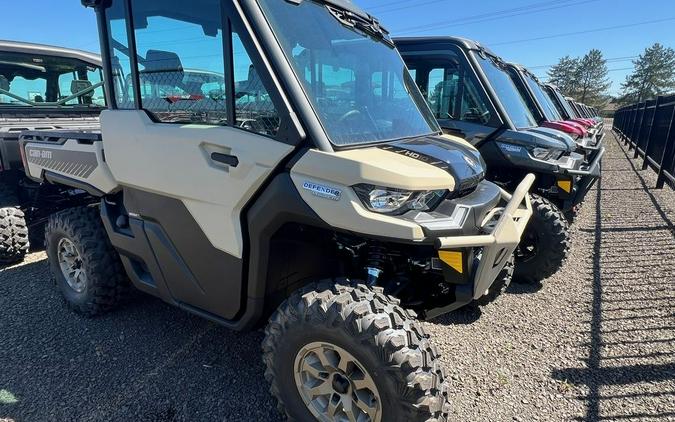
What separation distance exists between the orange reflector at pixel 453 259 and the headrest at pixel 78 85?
6.36 m

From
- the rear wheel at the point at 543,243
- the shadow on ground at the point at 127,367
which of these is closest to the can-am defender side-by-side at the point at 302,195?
the shadow on ground at the point at 127,367

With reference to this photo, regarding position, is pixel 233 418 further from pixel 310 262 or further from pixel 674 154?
pixel 674 154

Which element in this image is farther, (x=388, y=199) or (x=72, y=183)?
(x=72, y=183)

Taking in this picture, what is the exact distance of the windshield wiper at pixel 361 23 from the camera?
2590mm

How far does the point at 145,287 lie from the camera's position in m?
3.08

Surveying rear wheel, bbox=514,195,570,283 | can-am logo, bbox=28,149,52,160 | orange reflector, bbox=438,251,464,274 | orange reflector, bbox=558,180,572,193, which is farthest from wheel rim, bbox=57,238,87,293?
orange reflector, bbox=558,180,572,193

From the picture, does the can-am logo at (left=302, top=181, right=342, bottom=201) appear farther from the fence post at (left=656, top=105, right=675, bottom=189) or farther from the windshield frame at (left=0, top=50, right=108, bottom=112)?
the fence post at (left=656, top=105, right=675, bottom=189)

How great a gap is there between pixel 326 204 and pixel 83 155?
2312mm

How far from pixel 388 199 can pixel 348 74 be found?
974mm

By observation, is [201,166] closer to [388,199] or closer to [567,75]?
[388,199]

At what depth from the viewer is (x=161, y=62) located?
104 inches

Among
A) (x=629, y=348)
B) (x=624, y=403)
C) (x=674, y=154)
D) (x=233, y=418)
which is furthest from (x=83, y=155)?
(x=674, y=154)

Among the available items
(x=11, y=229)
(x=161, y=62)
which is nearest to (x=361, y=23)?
(x=161, y=62)

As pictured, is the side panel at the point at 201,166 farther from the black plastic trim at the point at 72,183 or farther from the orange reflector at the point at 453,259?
the orange reflector at the point at 453,259
